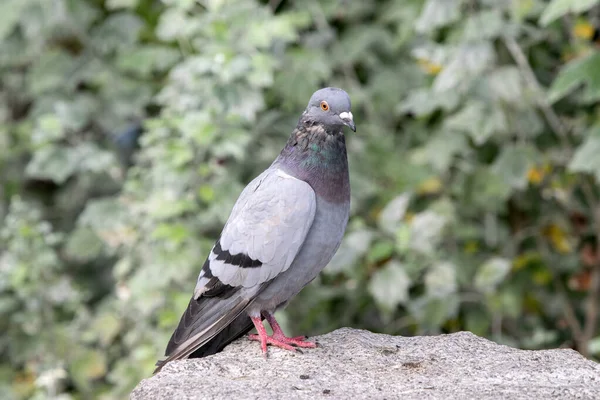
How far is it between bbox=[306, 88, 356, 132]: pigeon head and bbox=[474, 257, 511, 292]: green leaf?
6.81 ft

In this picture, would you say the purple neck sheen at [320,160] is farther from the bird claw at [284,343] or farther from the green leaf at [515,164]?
the green leaf at [515,164]

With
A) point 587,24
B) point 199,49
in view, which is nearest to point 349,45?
point 199,49

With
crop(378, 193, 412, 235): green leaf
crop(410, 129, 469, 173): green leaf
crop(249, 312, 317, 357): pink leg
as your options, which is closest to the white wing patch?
crop(249, 312, 317, 357): pink leg

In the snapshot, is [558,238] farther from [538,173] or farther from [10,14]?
[10,14]

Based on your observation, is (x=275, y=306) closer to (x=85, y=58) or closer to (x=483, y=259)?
(x=483, y=259)

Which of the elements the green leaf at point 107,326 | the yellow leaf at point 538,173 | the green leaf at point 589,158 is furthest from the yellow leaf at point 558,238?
the green leaf at point 107,326

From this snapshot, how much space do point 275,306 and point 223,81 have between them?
159cm

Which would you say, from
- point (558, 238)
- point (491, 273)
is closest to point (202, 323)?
point (491, 273)

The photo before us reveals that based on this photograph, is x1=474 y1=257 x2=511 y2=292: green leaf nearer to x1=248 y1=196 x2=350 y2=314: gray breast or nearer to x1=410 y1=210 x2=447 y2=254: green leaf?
x1=410 y1=210 x2=447 y2=254: green leaf

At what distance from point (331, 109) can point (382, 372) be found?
1022 mm

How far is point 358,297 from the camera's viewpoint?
6.07 metres

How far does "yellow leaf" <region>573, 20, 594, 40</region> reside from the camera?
5.91 metres

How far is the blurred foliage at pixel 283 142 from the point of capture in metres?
5.26

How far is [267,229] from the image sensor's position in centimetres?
374
